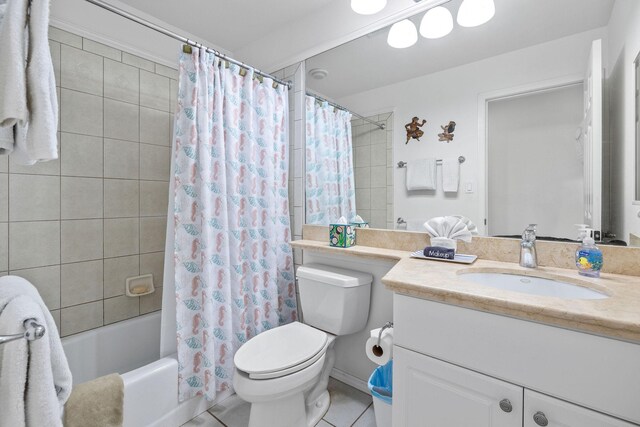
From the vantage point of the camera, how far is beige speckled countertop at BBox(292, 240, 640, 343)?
66 centimetres

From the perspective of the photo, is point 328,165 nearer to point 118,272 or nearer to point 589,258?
point 589,258

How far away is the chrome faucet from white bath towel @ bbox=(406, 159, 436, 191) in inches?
18.0

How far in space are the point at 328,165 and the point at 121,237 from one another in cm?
148

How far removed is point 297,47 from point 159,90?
1.05 metres

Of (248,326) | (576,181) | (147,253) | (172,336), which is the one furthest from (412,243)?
(147,253)

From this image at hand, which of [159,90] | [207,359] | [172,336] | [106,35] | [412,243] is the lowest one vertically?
[207,359]

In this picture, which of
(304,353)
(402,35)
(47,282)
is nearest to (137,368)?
(47,282)

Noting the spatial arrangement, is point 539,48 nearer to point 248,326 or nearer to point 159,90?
point 248,326

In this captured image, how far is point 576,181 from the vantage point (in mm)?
1114

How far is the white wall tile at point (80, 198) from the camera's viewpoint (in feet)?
5.54

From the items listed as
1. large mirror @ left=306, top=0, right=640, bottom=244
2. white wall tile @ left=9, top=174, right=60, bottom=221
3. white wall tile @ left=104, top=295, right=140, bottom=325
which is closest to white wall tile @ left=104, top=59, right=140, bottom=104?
white wall tile @ left=9, top=174, right=60, bottom=221

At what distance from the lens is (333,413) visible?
1547 mm

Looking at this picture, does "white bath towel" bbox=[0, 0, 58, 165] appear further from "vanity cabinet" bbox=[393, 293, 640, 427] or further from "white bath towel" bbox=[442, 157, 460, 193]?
"white bath towel" bbox=[442, 157, 460, 193]

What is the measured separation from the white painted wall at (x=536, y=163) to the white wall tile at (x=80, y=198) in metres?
2.26
